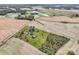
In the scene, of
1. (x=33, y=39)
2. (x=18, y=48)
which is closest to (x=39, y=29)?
(x=33, y=39)

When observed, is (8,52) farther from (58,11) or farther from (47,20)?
(58,11)

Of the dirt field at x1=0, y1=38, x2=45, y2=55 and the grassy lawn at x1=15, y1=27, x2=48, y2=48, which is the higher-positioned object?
the grassy lawn at x1=15, y1=27, x2=48, y2=48

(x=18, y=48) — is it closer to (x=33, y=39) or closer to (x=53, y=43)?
(x=33, y=39)

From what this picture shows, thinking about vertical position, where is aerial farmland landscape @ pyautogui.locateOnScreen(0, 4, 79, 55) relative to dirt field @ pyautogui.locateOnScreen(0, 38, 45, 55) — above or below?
above

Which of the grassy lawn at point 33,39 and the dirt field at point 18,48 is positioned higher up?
the grassy lawn at point 33,39
